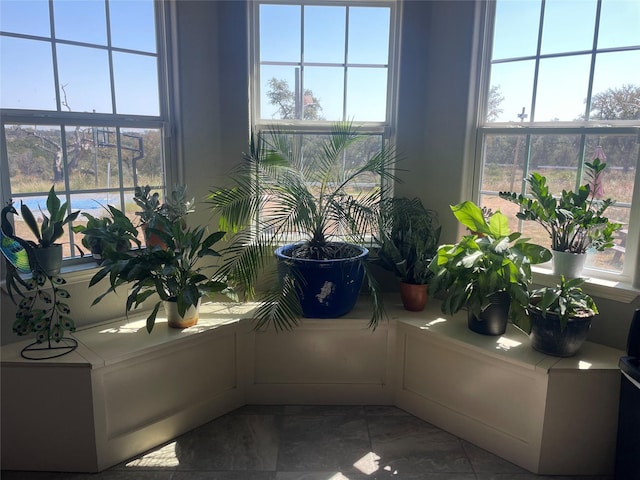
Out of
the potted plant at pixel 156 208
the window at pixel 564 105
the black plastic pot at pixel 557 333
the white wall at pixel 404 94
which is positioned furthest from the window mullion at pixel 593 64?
the potted plant at pixel 156 208

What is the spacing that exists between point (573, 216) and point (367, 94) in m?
1.37

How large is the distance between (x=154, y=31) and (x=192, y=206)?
1.01 m

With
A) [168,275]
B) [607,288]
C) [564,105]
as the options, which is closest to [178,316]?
[168,275]

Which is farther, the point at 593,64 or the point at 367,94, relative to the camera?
the point at 367,94

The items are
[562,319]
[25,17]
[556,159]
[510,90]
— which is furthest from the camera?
[510,90]

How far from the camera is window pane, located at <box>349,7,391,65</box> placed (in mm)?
2707

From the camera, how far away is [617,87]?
2.22 metres

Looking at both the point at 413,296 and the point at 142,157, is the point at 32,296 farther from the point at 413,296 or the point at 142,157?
the point at 413,296

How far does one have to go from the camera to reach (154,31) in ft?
8.34

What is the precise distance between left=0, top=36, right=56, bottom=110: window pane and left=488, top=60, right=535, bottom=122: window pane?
238 cm

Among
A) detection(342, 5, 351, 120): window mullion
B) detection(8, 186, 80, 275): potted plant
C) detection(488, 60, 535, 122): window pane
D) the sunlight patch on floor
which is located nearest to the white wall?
detection(488, 60, 535, 122): window pane

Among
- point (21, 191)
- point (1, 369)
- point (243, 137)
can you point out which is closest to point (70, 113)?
point (21, 191)

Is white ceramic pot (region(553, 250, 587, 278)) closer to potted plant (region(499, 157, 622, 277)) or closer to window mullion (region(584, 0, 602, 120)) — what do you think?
potted plant (region(499, 157, 622, 277))

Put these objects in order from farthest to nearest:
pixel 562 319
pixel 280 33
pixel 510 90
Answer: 1. pixel 280 33
2. pixel 510 90
3. pixel 562 319
